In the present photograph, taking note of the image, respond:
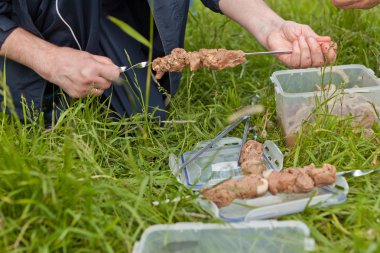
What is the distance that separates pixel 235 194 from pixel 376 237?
0.41 metres

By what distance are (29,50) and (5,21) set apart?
17 cm

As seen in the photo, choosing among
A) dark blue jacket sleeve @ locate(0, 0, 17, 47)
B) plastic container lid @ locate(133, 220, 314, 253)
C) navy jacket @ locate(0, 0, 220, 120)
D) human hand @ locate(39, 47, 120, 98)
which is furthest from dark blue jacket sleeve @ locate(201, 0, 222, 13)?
plastic container lid @ locate(133, 220, 314, 253)

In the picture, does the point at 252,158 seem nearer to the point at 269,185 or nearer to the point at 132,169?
the point at 269,185

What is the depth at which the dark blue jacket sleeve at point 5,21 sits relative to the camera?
7.44 feet

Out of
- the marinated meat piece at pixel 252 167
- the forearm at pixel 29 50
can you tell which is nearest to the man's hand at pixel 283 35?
the marinated meat piece at pixel 252 167

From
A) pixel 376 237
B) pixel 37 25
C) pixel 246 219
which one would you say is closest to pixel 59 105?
pixel 37 25

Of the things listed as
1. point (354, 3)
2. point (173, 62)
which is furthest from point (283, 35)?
point (173, 62)

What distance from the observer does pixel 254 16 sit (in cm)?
242

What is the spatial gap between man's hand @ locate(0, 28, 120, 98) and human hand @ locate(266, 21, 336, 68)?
0.66 meters

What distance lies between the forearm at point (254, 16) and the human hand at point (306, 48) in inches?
4.0

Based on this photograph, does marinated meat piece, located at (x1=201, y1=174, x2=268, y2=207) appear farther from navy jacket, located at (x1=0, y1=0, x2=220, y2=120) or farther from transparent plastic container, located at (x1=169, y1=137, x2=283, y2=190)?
navy jacket, located at (x1=0, y1=0, x2=220, y2=120)

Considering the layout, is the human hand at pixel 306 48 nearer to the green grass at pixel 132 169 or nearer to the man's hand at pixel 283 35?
the man's hand at pixel 283 35

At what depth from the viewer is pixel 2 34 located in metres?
2.27

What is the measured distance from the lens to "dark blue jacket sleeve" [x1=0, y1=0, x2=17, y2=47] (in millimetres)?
2268
